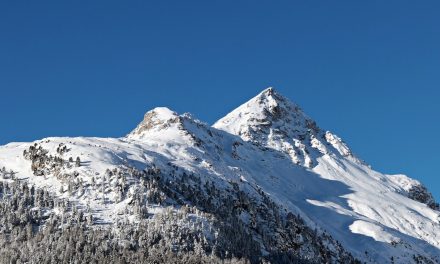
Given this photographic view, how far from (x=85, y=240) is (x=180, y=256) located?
3055cm

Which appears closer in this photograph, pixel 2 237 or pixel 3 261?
pixel 3 261

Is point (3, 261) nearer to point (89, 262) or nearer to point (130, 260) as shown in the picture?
point (89, 262)

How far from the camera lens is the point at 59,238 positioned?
198 m

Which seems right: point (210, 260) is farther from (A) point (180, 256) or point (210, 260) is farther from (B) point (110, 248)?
(B) point (110, 248)

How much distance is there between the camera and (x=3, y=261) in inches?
7210

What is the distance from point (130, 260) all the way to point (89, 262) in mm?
12283

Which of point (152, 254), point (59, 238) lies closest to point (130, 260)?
point (152, 254)

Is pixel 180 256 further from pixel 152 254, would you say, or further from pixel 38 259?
pixel 38 259

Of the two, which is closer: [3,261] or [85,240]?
[3,261]

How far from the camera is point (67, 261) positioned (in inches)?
7392

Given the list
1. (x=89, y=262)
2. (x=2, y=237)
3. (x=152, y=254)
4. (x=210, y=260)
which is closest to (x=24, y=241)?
(x=2, y=237)

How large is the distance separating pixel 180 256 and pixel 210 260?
9.56m

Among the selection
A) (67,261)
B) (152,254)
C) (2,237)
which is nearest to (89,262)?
(67,261)

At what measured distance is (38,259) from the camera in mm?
184625
